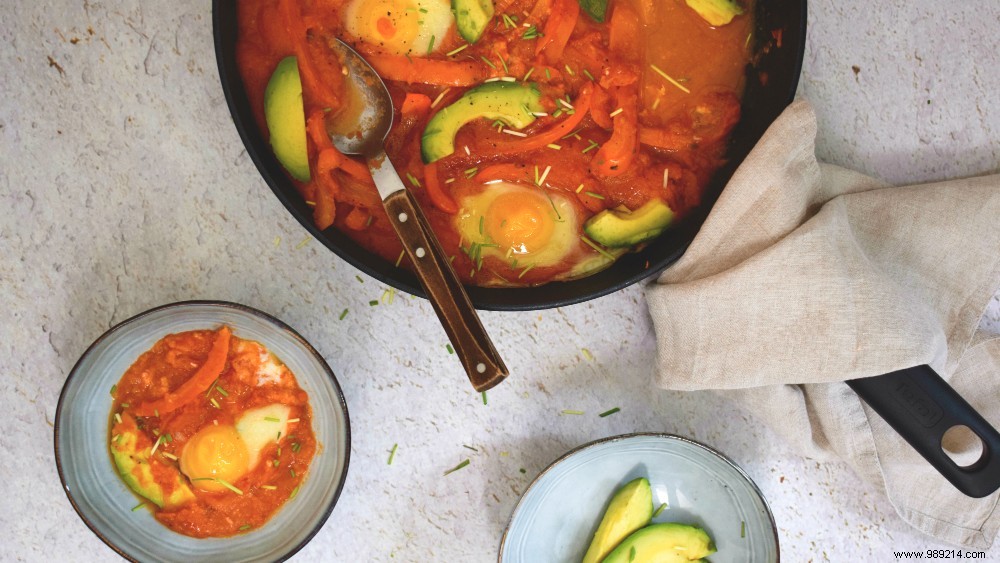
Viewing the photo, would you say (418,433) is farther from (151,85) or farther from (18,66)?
(18,66)

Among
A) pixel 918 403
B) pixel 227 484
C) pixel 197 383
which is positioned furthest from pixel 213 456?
pixel 918 403

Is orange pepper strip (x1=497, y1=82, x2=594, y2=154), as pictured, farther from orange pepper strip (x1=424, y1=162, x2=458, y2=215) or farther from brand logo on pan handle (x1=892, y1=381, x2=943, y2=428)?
brand logo on pan handle (x1=892, y1=381, x2=943, y2=428)

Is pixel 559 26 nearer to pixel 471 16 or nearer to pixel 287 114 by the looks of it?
pixel 471 16

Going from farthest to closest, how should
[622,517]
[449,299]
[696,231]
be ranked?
[622,517], [696,231], [449,299]

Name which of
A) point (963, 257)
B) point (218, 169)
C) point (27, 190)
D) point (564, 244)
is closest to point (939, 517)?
point (963, 257)

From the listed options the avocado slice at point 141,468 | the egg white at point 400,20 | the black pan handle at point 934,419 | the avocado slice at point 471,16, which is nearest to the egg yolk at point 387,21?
the egg white at point 400,20
